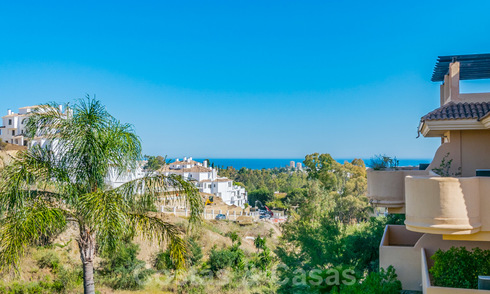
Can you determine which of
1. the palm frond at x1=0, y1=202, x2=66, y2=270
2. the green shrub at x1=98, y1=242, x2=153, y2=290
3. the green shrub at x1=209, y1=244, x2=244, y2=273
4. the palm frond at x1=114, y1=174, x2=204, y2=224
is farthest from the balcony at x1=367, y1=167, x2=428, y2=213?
the green shrub at x1=209, y1=244, x2=244, y2=273

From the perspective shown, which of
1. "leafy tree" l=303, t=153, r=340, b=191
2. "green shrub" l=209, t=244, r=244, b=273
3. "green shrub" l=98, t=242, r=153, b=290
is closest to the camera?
A: "green shrub" l=98, t=242, r=153, b=290

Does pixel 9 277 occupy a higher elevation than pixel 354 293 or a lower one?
lower

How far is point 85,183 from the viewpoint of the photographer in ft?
31.2

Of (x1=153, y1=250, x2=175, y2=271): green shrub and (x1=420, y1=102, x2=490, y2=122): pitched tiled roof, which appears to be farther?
(x1=153, y1=250, x2=175, y2=271): green shrub

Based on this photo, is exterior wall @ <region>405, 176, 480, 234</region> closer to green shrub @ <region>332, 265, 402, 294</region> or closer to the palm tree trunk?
green shrub @ <region>332, 265, 402, 294</region>

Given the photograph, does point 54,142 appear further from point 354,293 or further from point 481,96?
point 481,96

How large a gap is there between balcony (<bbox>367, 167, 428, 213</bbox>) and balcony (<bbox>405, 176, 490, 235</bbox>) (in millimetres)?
2533

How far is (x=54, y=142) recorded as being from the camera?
398 inches

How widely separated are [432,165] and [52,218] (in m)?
8.23

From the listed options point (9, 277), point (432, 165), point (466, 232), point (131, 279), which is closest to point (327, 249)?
point (432, 165)

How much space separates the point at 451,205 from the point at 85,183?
817cm

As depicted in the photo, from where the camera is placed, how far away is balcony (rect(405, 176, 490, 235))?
520 cm

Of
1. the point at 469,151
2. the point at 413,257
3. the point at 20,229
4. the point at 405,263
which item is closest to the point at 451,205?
the point at 469,151

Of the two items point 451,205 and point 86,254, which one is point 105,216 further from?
point 451,205
